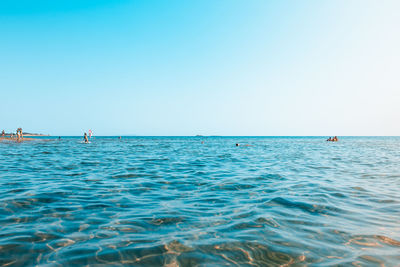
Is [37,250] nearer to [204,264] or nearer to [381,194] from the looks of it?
[204,264]

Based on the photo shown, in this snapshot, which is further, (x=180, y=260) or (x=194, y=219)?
(x=194, y=219)

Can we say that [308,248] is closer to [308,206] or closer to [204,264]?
[204,264]

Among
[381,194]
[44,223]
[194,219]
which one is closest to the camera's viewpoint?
[44,223]

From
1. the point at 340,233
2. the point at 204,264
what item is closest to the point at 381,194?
the point at 340,233

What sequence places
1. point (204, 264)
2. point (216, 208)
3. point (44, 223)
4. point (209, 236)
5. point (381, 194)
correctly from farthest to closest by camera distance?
point (381, 194) → point (216, 208) → point (44, 223) → point (209, 236) → point (204, 264)

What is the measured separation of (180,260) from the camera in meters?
4.04

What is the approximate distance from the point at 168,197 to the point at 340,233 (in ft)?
16.8

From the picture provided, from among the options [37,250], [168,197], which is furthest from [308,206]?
[37,250]

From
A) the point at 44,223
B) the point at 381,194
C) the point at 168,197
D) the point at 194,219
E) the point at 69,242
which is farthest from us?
the point at 381,194

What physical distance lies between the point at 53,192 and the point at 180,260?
21.9 ft

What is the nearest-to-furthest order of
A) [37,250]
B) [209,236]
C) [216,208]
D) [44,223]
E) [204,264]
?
1. [204,264]
2. [37,250]
3. [209,236]
4. [44,223]
5. [216,208]

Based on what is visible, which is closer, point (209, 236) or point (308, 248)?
point (308, 248)

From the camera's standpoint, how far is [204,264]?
3924mm

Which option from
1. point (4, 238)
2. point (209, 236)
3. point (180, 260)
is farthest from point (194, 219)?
point (4, 238)
